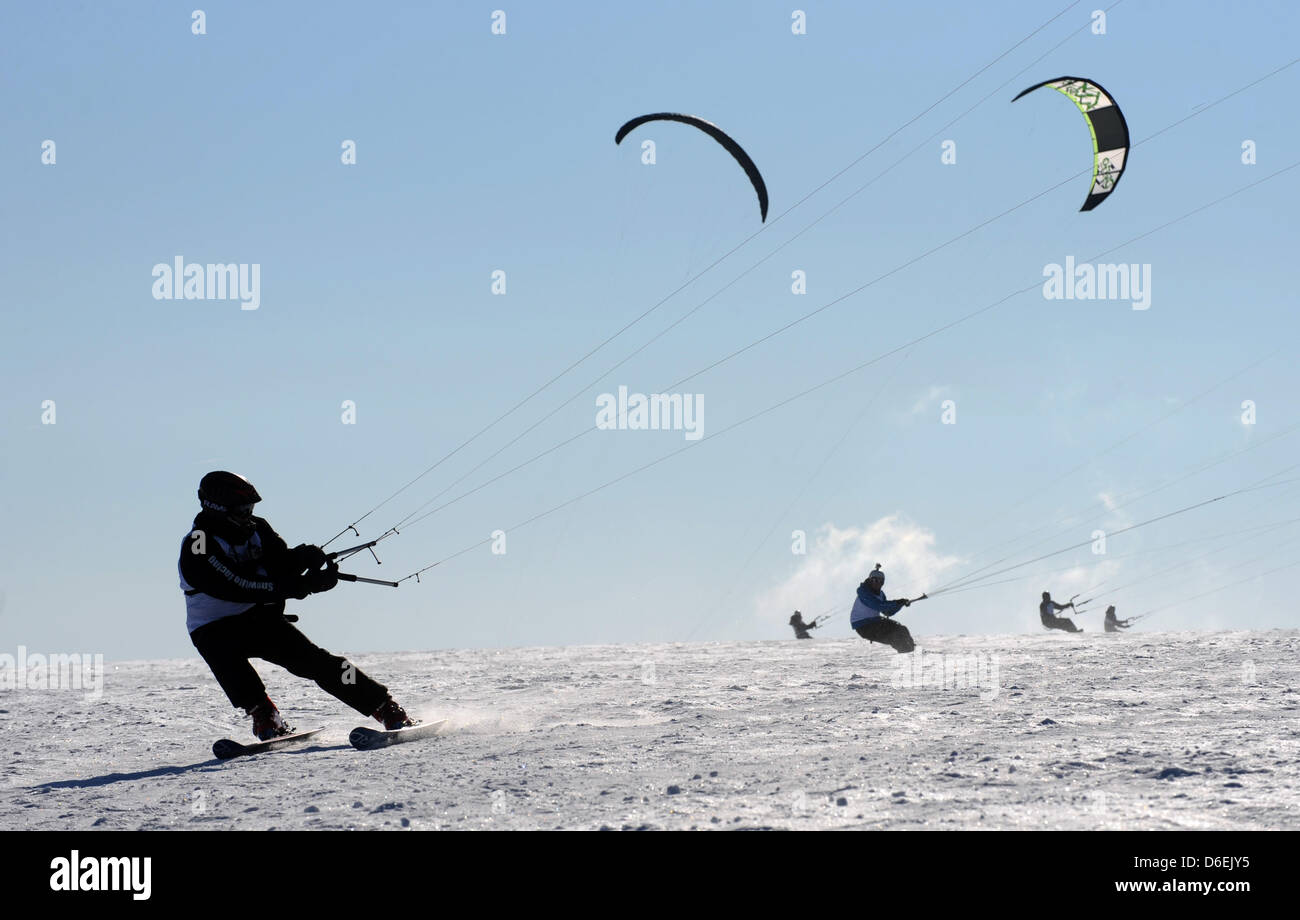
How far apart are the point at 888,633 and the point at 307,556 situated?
32.4 feet

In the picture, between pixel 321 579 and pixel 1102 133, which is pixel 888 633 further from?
pixel 321 579

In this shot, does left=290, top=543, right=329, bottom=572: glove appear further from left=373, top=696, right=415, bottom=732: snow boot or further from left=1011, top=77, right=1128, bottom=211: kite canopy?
left=1011, top=77, right=1128, bottom=211: kite canopy

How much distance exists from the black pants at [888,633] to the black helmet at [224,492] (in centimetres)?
1023

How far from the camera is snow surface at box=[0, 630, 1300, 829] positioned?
17.4ft

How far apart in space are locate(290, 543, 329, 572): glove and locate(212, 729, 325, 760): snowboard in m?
1.25

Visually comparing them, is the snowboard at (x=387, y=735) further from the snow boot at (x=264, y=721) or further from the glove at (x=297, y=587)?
the glove at (x=297, y=587)

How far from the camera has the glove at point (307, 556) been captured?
8.65m

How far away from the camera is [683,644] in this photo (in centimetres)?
2084

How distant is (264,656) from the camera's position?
859cm

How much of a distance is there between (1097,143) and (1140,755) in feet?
46.7

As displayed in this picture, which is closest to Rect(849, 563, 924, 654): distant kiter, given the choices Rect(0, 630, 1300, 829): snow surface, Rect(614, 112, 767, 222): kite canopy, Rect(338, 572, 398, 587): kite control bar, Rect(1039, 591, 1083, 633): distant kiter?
Rect(0, 630, 1300, 829): snow surface
